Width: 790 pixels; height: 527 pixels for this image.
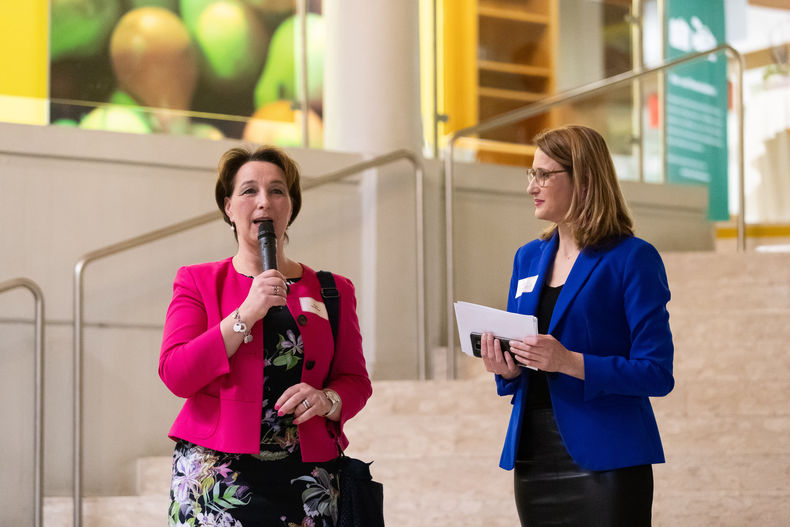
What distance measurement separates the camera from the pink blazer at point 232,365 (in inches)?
Answer: 80.2

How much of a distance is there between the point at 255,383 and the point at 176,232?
9.47 ft

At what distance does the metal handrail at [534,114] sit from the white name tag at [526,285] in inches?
124

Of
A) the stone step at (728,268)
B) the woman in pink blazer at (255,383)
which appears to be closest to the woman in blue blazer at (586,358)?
the woman in pink blazer at (255,383)

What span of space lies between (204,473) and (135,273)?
3260 mm

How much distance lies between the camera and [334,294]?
2.25m

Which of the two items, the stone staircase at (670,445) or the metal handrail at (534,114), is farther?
the metal handrail at (534,114)

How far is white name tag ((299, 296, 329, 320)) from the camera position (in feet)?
7.14

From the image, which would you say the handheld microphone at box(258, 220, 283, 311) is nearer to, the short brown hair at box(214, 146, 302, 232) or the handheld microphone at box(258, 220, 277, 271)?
the handheld microphone at box(258, 220, 277, 271)

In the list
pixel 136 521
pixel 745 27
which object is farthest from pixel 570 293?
pixel 745 27

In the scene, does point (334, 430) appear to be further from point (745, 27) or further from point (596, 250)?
point (745, 27)

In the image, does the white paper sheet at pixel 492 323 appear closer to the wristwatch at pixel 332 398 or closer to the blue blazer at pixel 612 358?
the blue blazer at pixel 612 358

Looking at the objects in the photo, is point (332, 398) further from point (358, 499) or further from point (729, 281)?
point (729, 281)

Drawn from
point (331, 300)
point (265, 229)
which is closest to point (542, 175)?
point (331, 300)

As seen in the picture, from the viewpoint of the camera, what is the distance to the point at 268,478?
2074 mm
